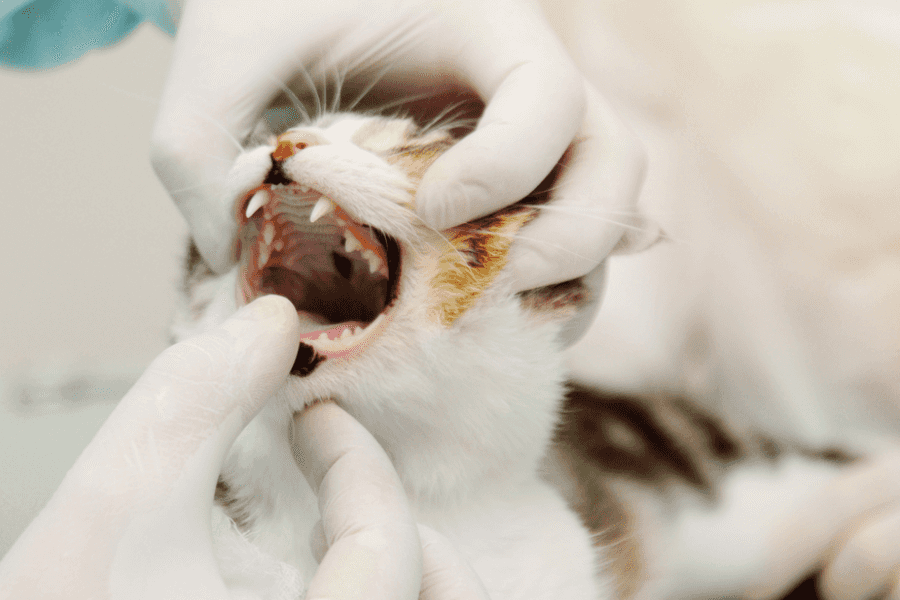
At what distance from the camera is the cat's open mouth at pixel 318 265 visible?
62 centimetres

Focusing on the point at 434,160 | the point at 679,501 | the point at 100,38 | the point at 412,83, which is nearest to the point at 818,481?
the point at 679,501

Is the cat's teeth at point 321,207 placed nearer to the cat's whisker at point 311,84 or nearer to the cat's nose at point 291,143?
the cat's nose at point 291,143

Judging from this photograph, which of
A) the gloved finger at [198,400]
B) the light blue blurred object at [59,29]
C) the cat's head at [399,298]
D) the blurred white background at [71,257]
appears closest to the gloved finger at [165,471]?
the gloved finger at [198,400]

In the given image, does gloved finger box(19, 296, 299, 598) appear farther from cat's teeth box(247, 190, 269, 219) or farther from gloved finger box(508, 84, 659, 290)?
gloved finger box(508, 84, 659, 290)

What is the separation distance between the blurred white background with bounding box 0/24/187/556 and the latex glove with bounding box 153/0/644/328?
7 cm

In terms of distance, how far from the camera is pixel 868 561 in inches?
26.2

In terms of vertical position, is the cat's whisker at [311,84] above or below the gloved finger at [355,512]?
above

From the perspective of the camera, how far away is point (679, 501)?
0.71 m

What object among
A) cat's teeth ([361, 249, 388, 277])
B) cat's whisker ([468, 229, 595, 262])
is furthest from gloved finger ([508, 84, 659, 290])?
cat's teeth ([361, 249, 388, 277])

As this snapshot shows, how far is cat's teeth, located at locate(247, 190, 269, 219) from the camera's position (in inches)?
23.8

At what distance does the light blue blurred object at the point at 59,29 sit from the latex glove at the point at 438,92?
0.43 ft

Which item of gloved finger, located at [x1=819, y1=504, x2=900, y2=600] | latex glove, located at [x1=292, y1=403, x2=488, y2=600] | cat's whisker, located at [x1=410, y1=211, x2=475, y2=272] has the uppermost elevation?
cat's whisker, located at [x1=410, y1=211, x2=475, y2=272]

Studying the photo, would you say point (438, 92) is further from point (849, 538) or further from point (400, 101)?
point (849, 538)

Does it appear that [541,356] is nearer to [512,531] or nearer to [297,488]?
[512,531]
